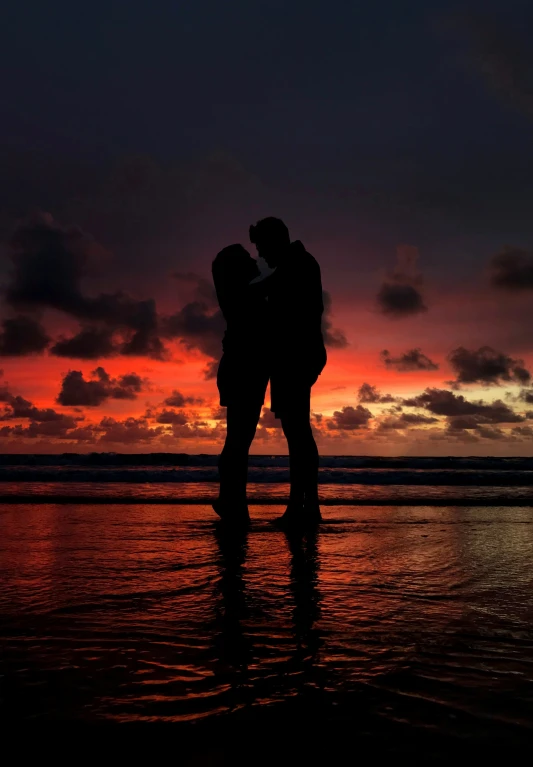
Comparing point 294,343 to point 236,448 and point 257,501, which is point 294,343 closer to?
point 236,448

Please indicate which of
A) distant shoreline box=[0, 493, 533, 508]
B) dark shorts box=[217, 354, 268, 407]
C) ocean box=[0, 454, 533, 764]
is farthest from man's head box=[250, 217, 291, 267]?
distant shoreline box=[0, 493, 533, 508]

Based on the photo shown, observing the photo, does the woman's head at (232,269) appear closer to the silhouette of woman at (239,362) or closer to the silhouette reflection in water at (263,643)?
the silhouette of woman at (239,362)

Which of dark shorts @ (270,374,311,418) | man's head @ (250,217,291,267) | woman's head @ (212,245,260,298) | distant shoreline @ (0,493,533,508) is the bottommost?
distant shoreline @ (0,493,533,508)

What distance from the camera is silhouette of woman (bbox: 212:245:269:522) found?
15.0 feet

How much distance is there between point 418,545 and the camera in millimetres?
3764

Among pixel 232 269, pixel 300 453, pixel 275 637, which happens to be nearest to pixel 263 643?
pixel 275 637

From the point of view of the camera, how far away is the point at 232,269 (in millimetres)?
4574

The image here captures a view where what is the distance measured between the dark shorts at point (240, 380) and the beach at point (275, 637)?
3.91 ft

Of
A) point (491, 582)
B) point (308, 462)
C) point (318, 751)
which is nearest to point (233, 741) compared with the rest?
point (318, 751)

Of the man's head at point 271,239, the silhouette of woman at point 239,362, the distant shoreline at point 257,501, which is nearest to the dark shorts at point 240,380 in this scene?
the silhouette of woman at point 239,362

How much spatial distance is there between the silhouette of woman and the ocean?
57 cm

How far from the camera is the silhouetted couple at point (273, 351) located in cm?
454

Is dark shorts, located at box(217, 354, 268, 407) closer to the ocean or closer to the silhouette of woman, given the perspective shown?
the silhouette of woman

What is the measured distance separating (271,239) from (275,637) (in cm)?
339
